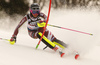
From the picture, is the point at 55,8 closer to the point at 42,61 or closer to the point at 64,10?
the point at 64,10

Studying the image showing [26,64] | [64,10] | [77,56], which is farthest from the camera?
[64,10]

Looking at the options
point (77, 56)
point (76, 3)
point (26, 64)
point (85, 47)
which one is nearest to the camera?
point (26, 64)

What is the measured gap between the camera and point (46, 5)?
Result: 32.6 ft

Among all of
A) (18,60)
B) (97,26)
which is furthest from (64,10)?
(18,60)

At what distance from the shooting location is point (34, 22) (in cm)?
327

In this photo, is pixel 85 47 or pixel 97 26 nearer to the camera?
pixel 85 47

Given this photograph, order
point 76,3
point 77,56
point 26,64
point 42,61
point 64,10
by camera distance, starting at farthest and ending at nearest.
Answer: point 76,3
point 64,10
point 77,56
point 42,61
point 26,64

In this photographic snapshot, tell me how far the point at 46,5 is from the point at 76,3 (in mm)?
2247

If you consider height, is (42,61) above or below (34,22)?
below

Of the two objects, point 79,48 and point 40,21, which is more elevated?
point 40,21

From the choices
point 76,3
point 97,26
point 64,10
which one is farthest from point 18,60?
point 76,3

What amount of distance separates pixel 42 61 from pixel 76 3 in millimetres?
8833

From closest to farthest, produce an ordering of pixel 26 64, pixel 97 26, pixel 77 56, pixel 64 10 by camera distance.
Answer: pixel 26 64
pixel 77 56
pixel 97 26
pixel 64 10

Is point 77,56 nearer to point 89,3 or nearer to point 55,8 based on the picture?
point 55,8
